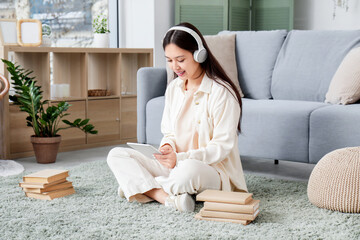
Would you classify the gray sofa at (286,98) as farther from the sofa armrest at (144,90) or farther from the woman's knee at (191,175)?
the woman's knee at (191,175)

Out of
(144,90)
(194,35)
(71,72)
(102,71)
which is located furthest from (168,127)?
(102,71)

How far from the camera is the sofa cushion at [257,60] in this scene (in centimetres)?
370

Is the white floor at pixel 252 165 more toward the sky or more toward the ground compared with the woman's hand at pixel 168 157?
more toward the ground

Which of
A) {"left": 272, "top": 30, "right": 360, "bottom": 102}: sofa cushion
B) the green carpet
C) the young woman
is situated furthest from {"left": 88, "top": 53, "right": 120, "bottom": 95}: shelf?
the young woman

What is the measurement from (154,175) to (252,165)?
3.99ft

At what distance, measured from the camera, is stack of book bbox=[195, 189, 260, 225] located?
2.14m

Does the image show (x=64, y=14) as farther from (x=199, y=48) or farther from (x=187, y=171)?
(x=187, y=171)

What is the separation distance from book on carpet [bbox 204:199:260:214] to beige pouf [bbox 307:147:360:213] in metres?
0.36

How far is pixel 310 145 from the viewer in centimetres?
297

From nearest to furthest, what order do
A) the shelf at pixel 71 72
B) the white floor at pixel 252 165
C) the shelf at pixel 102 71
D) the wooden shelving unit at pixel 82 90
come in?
the white floor at pixel 252 165
the wooden shelving unit at pixel 82 90
the shelf at pixel 71 72
the shelf at pixel 102 71

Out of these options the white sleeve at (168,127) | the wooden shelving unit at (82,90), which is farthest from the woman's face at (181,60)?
the wooden shelving unit at (82,90)

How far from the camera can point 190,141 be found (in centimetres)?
249

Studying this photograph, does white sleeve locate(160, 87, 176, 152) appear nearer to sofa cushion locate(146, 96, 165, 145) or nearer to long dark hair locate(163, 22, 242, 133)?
long dark hair locate(163, 22, 242, 133)

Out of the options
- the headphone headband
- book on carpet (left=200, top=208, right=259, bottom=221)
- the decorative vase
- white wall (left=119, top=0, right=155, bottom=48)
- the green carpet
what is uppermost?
white wall (left=119, top=0, right=155, bottom=48)
